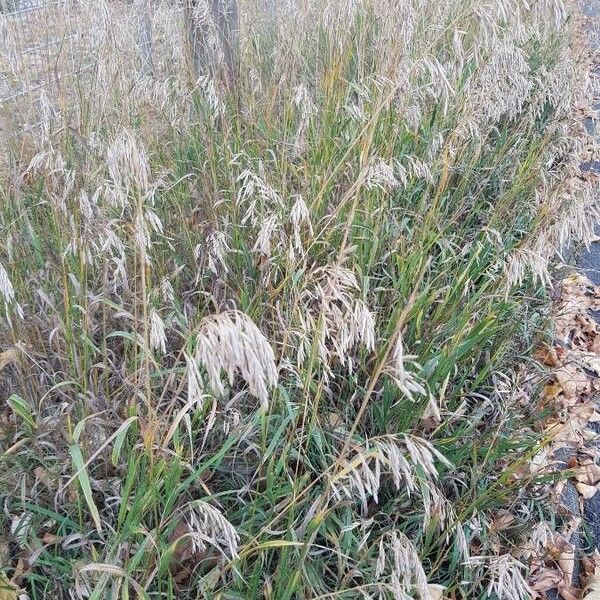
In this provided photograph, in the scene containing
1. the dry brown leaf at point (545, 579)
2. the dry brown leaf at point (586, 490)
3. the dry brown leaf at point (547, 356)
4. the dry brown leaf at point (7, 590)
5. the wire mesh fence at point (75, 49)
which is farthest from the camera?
the dry brown leaf at point (547, 356)

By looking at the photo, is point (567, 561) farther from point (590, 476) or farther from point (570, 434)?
point (570, 434)

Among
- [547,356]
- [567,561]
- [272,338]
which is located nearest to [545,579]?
[567,561]

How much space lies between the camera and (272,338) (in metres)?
1.82

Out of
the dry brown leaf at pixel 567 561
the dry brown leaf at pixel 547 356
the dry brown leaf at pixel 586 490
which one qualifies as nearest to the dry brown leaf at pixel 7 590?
the dry brown leaf at pixel 567 561

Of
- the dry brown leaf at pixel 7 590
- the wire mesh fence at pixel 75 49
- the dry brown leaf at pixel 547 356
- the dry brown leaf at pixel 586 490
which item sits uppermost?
the wire mesh fence at pixel 75 49

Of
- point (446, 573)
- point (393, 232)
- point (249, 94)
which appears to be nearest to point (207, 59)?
point (249, 94)

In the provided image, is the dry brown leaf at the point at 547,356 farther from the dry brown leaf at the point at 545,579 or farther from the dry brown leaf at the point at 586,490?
the dry brown leaf at the point at 545,579

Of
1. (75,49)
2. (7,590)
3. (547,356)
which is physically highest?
(75,49)

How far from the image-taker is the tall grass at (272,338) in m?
1.33

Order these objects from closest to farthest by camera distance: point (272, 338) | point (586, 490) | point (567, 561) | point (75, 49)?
point (272, 338), point (567, 561), point (586, 490), point (75, 49)

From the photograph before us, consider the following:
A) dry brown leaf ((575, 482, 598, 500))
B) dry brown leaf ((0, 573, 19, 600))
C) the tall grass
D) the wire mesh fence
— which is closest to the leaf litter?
dry brown leaf ((575, 482, 598, 500))

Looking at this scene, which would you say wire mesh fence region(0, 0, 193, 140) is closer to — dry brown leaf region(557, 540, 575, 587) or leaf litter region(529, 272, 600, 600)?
leaf litter region(529, 272, 600, 600)

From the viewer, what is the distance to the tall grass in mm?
1331

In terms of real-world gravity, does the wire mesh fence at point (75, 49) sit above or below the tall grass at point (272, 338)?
above
